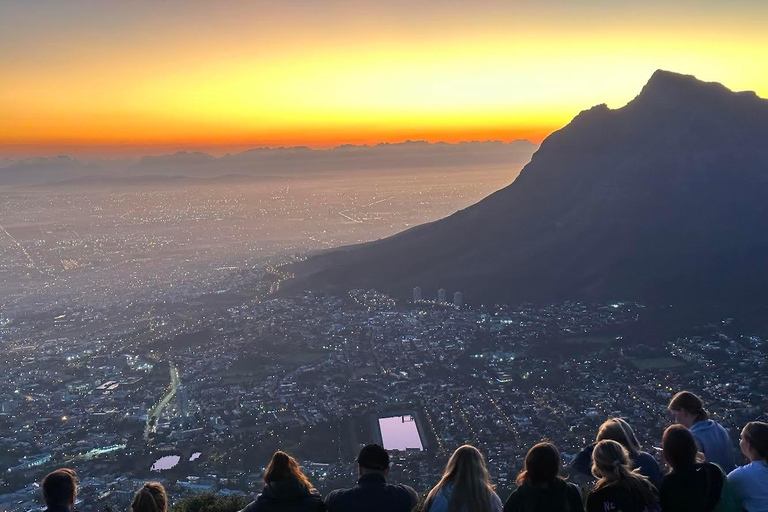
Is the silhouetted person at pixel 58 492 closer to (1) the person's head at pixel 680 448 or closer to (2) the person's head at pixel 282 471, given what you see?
(2) the person's head at pixel 282 471

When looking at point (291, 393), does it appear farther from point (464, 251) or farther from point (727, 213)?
point (727, 213)

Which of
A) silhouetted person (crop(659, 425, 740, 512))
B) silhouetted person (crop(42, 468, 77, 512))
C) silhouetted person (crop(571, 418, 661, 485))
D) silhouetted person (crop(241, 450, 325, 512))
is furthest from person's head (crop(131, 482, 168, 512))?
silhouetted person (crop(659, 425, 740, 512))

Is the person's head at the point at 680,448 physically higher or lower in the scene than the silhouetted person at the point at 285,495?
higher

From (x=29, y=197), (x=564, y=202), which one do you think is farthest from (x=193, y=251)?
(x=29, y=197)

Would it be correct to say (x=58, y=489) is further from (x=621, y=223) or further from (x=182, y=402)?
(x=621, y=223)

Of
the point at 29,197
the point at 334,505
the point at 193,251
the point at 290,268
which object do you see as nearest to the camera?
the point at 334,505

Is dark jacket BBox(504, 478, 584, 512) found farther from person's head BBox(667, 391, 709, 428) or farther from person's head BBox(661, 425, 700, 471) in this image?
person's head BBox(667, 391, 709, 428)

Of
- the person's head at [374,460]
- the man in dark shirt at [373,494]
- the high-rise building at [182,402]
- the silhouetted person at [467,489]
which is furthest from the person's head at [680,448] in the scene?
the high-rise building at [182,402]
